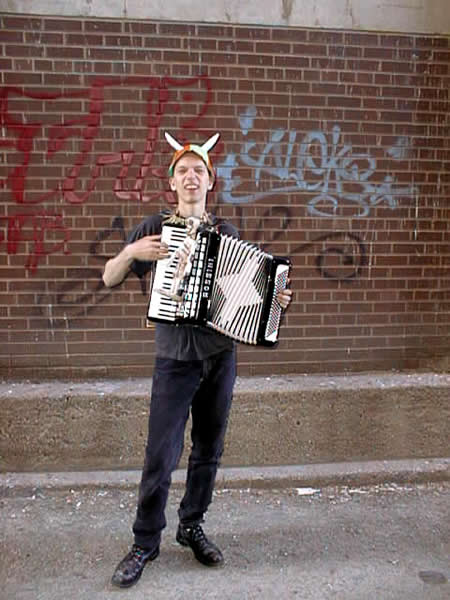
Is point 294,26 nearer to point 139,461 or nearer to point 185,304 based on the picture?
point 185,304

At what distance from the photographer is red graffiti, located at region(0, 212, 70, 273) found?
422 cm

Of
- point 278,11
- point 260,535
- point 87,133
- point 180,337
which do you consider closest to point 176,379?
point 180,337

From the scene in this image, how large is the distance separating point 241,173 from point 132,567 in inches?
103

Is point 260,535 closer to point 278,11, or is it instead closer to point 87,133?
point 87,133

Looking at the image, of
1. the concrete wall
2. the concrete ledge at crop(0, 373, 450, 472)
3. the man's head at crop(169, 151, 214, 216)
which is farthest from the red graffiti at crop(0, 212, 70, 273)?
the man's head at crop(169, 151, 214, 216)

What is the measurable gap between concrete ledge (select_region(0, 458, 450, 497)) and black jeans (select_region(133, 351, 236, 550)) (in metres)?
1.01

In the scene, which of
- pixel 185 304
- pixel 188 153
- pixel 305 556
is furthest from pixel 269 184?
pixel 305 556

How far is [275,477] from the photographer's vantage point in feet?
13.5

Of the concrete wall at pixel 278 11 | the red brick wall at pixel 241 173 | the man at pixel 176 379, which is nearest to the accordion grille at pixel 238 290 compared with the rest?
the man at pixel 176 379

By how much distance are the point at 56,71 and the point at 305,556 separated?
337cm

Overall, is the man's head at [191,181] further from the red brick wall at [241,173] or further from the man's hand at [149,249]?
the red brick wall at [241,173]

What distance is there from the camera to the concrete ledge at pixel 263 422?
4.12 m

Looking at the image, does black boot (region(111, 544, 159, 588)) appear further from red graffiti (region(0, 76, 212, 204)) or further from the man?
red graffiti (region(0, 76, 212, 204))

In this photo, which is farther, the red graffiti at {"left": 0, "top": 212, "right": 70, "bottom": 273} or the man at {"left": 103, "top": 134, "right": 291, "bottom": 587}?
the red graffiti at {"left": 0, "top": 212, "right": 70, "bottom": 273}
